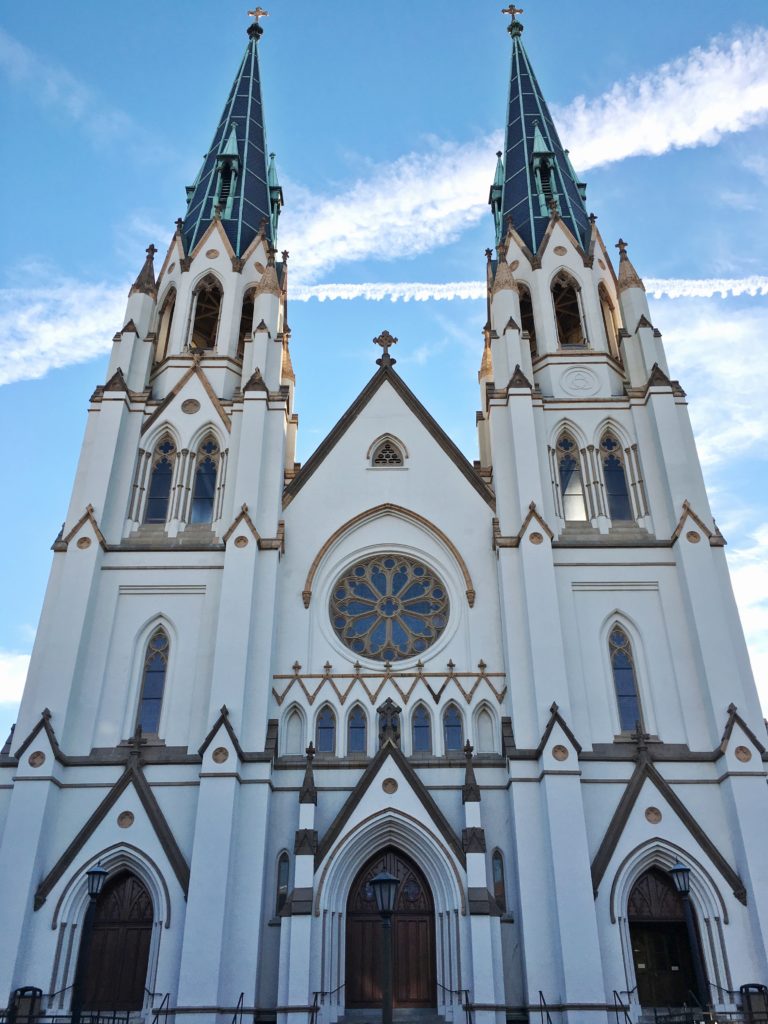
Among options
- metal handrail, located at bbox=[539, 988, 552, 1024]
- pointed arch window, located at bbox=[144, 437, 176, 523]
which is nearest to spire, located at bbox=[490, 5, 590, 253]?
pointed arch window, located at bbox=[144, 437, 176, 523]

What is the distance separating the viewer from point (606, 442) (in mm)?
22828

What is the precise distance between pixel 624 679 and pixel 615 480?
534 centimetres

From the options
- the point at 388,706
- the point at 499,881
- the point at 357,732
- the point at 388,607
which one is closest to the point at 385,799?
the point at 357,732

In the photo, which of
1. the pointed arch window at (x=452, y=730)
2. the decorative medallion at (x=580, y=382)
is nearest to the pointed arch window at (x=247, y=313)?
the decorative medallion at (x=580, y=382)

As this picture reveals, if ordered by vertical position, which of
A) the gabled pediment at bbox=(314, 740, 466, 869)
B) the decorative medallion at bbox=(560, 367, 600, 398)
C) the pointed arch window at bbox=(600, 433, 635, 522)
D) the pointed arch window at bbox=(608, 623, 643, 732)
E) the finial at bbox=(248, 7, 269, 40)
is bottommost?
the gabled pediment at bbox=(314, 740, 466, 869)

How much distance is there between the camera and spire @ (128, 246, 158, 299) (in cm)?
2517

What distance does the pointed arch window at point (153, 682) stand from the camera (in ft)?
62.5

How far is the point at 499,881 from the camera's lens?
17391 mm

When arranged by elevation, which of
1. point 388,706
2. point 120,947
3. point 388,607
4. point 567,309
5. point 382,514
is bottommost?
point 120,947

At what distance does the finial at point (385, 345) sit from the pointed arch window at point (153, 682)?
9336mm

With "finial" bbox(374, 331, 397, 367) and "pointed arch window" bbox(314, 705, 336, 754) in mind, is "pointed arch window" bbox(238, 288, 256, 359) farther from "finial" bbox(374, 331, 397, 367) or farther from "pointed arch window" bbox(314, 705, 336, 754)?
"pointed arch window" bbox(314, 705, 336, 754)

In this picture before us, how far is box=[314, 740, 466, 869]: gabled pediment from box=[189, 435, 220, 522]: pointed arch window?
7485 millimetres

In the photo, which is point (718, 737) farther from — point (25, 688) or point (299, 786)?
point (25, 688)

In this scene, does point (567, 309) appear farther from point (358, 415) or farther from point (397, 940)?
point (397, 940)
